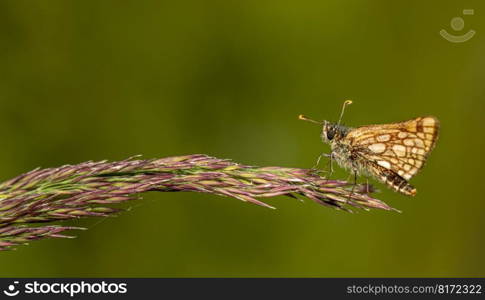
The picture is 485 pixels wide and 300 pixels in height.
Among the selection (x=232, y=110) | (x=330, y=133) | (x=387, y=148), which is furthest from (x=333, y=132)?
(x=232, y=110)

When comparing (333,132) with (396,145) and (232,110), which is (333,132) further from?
(232,110)

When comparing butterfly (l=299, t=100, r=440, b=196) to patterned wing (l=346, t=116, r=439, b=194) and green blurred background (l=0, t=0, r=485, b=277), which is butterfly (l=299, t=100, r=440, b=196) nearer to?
patterned wing (l=346, t=116, r=439, b=194)

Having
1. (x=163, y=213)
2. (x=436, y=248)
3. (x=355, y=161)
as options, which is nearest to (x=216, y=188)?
(x=355, y=161)

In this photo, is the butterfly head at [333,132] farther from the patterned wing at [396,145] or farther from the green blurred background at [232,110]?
the green blurred background at [232,110]

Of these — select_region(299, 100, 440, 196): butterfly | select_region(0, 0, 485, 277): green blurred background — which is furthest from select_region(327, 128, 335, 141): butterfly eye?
select_region(0, 0, 485, 277): green blurred background

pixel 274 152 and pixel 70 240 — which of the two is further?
pixel 274 152

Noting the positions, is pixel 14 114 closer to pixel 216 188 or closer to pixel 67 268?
pixel 67 268

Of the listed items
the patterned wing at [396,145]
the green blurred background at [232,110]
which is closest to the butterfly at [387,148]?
A: the patterned wing at [396,145]
